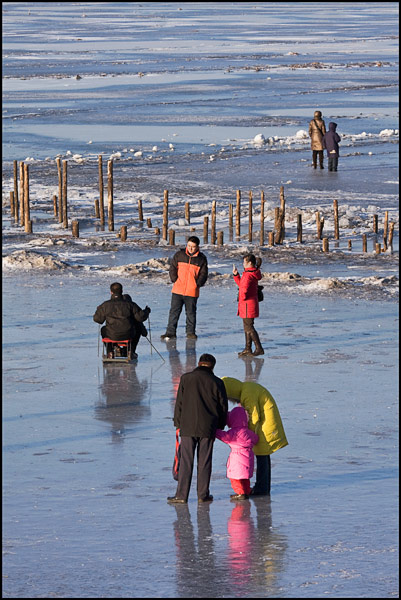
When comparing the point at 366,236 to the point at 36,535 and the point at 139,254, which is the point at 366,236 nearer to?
the point at 139,254

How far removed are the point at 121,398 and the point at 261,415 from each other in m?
3.18

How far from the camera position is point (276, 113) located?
41938mm

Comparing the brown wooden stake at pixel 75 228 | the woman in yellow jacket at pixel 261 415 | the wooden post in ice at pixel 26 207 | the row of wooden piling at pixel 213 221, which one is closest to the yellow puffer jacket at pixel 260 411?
the woman in yellow jacket at pixel 261 415

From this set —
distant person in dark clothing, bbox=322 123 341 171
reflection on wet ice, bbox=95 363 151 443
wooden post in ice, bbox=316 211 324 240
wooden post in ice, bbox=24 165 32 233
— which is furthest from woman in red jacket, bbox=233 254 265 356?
distant person in dark clothing, bbox=322 123 341 171

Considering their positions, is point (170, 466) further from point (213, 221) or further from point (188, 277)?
point (213, 221)

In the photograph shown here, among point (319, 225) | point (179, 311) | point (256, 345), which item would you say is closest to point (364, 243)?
point (319, 225)

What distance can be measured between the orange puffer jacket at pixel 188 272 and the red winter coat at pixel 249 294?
52cm

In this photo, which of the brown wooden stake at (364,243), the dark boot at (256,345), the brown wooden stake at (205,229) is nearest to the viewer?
the dark boot at (256,345)

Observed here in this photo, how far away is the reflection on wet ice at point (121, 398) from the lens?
36.4 feet

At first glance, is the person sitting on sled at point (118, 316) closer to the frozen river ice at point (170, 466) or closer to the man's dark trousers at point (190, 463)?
the frozen river ice at point (170, 466)

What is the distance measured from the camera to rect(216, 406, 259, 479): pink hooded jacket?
8.93 m

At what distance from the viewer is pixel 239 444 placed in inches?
352

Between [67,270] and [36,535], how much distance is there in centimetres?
1133

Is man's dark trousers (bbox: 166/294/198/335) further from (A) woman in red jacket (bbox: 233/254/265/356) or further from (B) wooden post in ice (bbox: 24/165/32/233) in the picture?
(B) wooden post in ice (bbox: 24/165/32/233)
